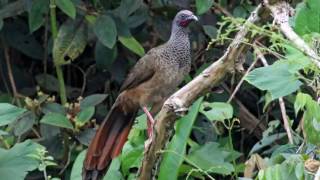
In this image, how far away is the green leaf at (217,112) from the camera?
9.41ft

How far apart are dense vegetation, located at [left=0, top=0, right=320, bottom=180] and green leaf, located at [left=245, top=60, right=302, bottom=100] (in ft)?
2.05

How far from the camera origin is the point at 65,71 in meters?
4.25

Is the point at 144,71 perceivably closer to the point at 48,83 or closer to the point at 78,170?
the point at 78,170

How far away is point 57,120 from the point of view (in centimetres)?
342

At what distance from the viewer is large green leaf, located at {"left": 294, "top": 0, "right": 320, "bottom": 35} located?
1.97m

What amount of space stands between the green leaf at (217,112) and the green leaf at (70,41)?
83 cm

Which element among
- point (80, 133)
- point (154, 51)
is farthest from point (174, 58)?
point (80, 133)

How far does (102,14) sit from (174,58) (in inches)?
17.5

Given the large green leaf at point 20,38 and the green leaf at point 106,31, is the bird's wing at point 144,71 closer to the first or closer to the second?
the green leaf at point 106,31

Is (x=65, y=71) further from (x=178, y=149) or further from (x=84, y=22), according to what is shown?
(x=178, y=149)

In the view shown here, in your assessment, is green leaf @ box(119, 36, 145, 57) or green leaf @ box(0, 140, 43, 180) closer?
green leaf @ box(0, 140, 43, 180)

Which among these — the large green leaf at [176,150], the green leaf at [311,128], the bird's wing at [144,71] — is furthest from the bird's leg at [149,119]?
the green leaf at [311,128]

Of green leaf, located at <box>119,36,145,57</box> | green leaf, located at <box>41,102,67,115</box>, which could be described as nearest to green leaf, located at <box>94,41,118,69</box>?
green leaf, located at <box>119,36,145,57</box>

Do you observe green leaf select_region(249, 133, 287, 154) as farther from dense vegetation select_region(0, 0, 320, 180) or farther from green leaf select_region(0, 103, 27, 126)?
green leaf select_region(0, 103, 27, 126)
